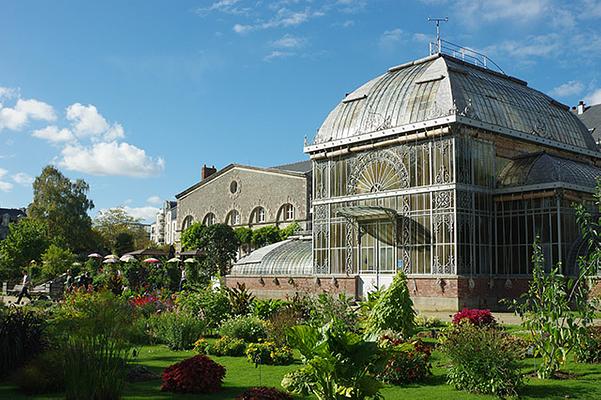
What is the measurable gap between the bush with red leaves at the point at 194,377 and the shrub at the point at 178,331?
552cm

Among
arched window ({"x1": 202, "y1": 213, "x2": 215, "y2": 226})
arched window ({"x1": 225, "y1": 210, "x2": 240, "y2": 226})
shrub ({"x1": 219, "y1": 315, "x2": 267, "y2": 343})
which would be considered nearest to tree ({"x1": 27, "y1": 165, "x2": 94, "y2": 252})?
arched window ({"x1": 202, "y1": 213, "x2": 215, "y2": 226})

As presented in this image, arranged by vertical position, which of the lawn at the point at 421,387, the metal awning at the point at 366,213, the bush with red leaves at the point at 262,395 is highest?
the metal awning at the point at 366,213

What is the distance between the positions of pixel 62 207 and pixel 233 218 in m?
21.1

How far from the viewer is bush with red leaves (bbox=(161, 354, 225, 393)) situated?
37.0 ft

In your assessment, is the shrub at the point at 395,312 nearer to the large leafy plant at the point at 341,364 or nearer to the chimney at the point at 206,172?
the large leafy plant at the point at 341,364

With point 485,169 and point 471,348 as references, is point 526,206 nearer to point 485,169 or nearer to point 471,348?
point 485,169

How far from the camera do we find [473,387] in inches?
437

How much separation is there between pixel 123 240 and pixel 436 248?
61321 mm

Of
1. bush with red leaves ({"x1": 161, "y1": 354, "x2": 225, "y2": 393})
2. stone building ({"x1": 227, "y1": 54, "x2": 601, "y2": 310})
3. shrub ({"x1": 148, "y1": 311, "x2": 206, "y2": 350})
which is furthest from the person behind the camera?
stone building ({"x1": 227, "y1": 54, "x2": 601, "y2": 310})

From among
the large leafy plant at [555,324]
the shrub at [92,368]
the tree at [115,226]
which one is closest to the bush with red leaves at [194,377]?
the shrub at [92,368]

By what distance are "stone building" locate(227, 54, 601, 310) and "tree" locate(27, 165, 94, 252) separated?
44096mm

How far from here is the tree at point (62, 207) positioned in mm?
72062

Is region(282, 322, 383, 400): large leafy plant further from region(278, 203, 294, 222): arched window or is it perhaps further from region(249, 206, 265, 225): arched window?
region(249, 206, 265, 225): arched window

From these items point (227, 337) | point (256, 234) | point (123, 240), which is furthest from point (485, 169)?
point (123, 240)
